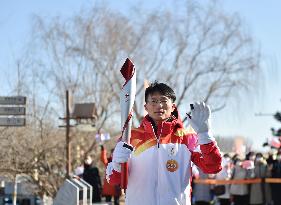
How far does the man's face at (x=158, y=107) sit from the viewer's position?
4100 millimetres

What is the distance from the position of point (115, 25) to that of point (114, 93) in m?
2.69

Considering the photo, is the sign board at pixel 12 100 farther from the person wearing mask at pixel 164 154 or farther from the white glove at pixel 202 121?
the white glove at pixel 202 121

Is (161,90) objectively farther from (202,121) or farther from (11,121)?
(11,121)

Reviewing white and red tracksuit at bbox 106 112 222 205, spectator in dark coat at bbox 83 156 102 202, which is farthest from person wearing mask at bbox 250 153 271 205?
white and red tracksuit at bbox 106 112 222 205

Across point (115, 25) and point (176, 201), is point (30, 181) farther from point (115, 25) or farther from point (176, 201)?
point (176, 201)

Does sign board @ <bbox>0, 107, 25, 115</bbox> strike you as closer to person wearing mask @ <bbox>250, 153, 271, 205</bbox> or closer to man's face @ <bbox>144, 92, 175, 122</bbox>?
person wearing mask @ <bbox>250, 153, 271, 205</bbox>

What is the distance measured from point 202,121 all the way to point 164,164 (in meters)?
0.39

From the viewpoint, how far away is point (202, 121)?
3.86m

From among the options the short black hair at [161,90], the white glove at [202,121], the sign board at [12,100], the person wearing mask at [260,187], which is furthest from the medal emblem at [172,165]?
the person wearing mask at [260,187]

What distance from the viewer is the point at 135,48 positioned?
84.4 ft

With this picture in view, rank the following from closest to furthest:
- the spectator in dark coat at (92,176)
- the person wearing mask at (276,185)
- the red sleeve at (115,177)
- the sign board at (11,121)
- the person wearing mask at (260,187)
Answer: the red sleeve at (115,177), the sign board at (11,121), the person wearing mask at (276,185), the person wearing mask at (260,187), the spectator in dark coat at (92,176)

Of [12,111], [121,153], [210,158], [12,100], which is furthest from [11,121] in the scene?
[210,158]

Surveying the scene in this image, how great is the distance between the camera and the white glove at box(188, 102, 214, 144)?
384 centimetres

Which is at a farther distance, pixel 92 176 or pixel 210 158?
pixel 92 176
